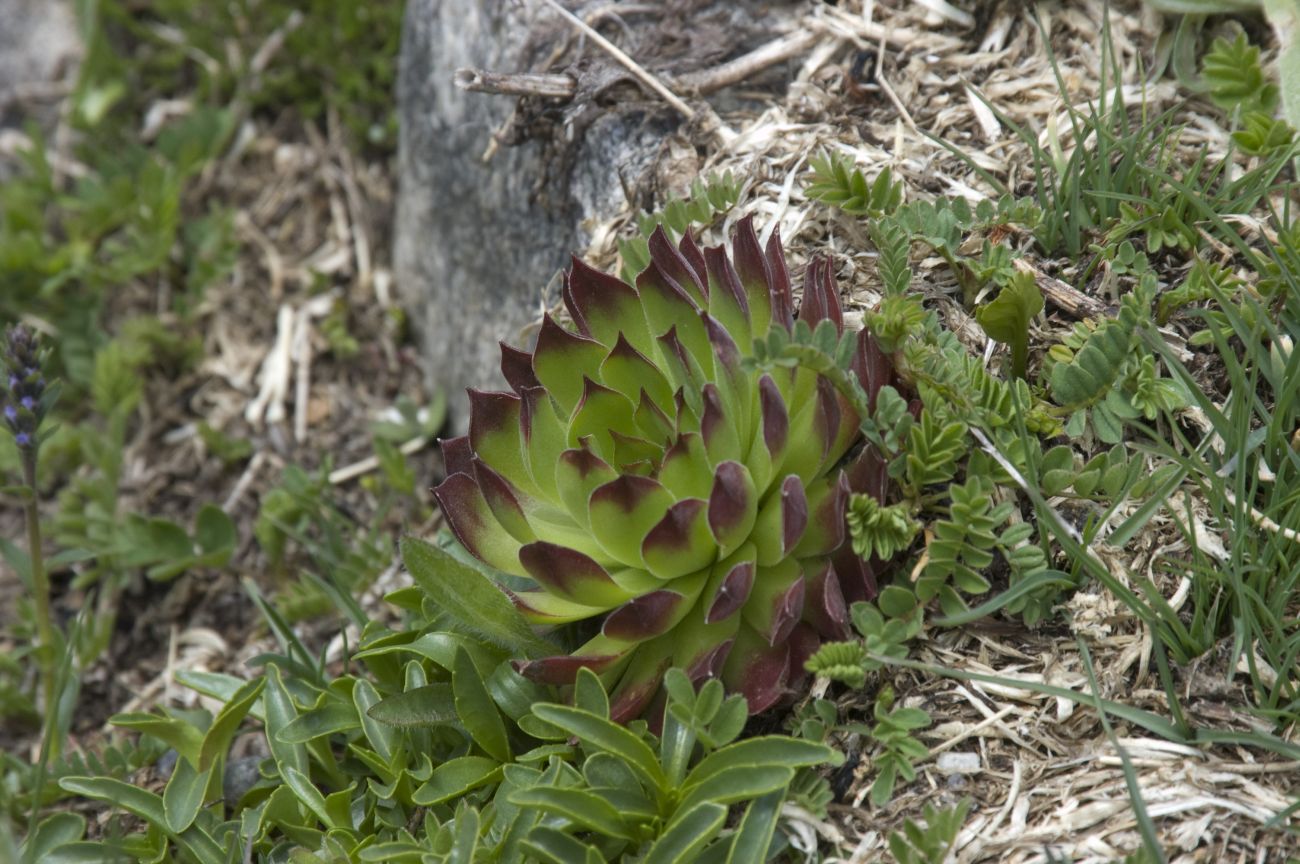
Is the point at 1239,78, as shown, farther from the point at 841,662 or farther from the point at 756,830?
the point at 756,830

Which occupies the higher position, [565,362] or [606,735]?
[565,362]

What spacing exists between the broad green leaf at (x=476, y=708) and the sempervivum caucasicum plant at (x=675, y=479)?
142 millimetres

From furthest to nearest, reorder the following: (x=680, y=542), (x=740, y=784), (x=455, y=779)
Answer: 1. (x=455, y=779)
2. (x=680, y=542)
3. (x=740, y=784)

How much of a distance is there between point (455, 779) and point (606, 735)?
344 mm

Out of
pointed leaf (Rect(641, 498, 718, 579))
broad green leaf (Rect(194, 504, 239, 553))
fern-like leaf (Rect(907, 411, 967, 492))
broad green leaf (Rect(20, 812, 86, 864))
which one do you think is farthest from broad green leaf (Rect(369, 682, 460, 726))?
broad green leaf (Rect(194, 504, 239, 553))

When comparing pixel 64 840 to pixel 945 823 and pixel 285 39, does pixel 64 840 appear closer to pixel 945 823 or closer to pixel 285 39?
pixel 945 823

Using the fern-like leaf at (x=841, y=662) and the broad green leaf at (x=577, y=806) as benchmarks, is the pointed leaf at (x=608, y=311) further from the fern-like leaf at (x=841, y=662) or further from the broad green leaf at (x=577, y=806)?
the broad green leaf at (x=577, y=806)

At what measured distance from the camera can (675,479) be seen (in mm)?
1859

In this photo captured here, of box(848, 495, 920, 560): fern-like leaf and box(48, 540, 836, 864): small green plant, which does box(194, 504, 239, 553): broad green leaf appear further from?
box(848, 495, 920, 560): fern-like leaf

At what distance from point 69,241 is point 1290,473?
153 inches

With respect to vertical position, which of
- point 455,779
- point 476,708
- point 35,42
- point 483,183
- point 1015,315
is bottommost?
point 455,779

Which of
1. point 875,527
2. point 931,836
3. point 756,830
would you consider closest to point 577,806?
point 756,830

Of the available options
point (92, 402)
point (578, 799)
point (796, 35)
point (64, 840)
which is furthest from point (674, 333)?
point (92, 402)

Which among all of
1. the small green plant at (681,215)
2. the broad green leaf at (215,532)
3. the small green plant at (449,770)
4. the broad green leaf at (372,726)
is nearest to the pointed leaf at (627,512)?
the small green plant at (449,770)
